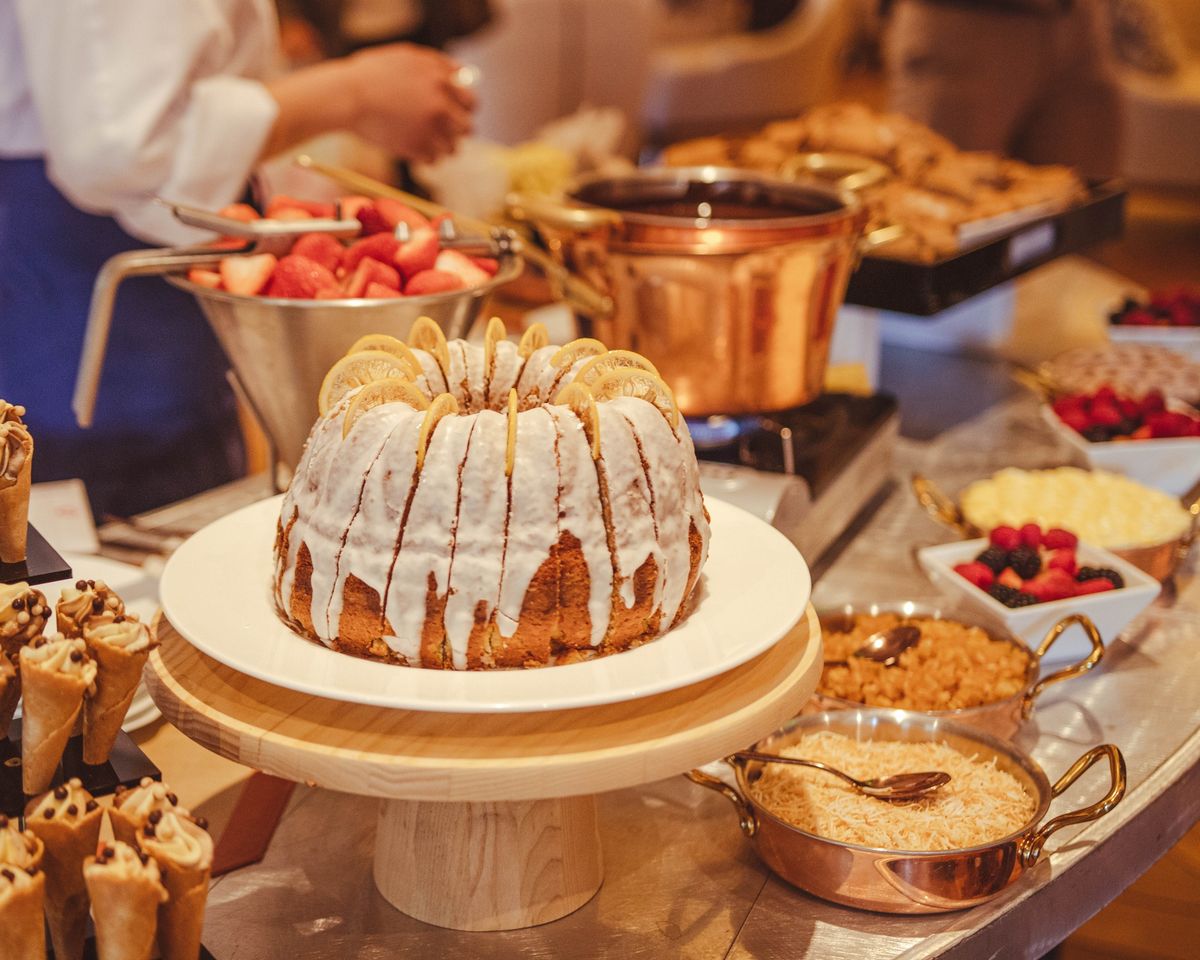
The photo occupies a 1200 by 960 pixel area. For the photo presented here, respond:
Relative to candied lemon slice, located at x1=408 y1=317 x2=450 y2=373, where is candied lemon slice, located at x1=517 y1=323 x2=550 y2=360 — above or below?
below

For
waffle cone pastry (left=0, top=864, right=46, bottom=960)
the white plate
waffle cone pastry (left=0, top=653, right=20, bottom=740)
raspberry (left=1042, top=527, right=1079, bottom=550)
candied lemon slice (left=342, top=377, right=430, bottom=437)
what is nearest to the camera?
waffle cone pastry (left=0, top=864, right=46, bottom=960)

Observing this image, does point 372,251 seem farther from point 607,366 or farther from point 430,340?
point 607,366

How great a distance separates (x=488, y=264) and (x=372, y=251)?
19cm

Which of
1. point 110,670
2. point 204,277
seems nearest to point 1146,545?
point 204,277

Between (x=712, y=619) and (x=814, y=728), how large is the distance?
267mm

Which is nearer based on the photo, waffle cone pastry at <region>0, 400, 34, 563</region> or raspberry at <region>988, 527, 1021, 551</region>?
waffle cone pastry at <region>0, 400, 34, 563</region>

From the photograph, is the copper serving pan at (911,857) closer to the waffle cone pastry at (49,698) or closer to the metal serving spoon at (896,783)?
the metal serving spoon at (896,783)

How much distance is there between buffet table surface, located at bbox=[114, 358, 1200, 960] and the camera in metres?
1.13

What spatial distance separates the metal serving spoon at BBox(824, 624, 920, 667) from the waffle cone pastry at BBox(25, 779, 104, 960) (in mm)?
838

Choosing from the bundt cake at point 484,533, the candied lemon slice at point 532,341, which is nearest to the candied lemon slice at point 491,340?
the candied lemon slice at point 532,341

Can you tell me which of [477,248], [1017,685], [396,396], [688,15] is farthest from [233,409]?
[688,15]

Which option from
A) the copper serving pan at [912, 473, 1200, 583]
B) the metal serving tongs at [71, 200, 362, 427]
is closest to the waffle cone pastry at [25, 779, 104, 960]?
the metal serving tongs at [71, 200, 362, 427]

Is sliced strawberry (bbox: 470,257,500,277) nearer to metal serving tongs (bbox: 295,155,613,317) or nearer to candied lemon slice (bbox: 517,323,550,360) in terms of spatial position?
metal serving tongs (bbox: 295,155,613,317)

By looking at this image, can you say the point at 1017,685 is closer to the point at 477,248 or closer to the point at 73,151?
the point at 477,248
